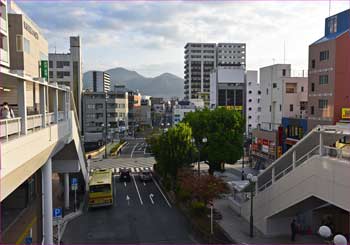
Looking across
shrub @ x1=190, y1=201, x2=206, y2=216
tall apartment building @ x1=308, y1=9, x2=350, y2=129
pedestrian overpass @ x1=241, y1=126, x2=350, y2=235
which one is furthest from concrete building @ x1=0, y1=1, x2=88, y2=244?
tall apartment building @ x1=308, y1=9, x2=350, y2=129

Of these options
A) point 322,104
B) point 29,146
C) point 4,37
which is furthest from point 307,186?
point 4,37

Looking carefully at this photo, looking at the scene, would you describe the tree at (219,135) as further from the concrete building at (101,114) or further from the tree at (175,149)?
the concrete building at (101,114)

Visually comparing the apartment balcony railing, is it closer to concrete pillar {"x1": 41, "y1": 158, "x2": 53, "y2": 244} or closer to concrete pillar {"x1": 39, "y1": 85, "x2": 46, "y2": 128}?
concrete pillar {"x1": 39, "y1": 85, "x2": 46, "y2": 128}

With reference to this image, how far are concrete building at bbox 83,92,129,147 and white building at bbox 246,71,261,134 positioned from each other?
29750 mm

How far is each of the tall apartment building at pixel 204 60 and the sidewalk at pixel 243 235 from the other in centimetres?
11548

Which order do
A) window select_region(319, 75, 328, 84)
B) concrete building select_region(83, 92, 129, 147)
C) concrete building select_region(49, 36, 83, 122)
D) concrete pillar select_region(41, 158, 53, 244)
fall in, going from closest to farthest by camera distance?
concrete pillar select_region(41, 158, 53, 244) < window select_region(319, 75, 328, 84) < concrete building select_region(49, 36, 83, 122) < concrete building select_region(83, 92, 129, 147)

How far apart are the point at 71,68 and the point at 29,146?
226ft

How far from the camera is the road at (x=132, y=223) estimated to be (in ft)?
59.6

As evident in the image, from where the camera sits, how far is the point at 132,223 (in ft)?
68.5

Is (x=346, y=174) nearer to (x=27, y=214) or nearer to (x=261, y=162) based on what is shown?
(x=27, y=214)

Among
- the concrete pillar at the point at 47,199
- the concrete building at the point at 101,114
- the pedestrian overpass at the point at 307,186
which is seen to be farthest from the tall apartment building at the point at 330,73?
the concrete building at the point at 101,114

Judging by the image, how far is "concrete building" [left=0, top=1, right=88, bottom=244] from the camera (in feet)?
25.8

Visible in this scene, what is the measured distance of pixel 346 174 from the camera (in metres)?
12.1

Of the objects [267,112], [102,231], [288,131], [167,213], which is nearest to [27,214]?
[102,231]
